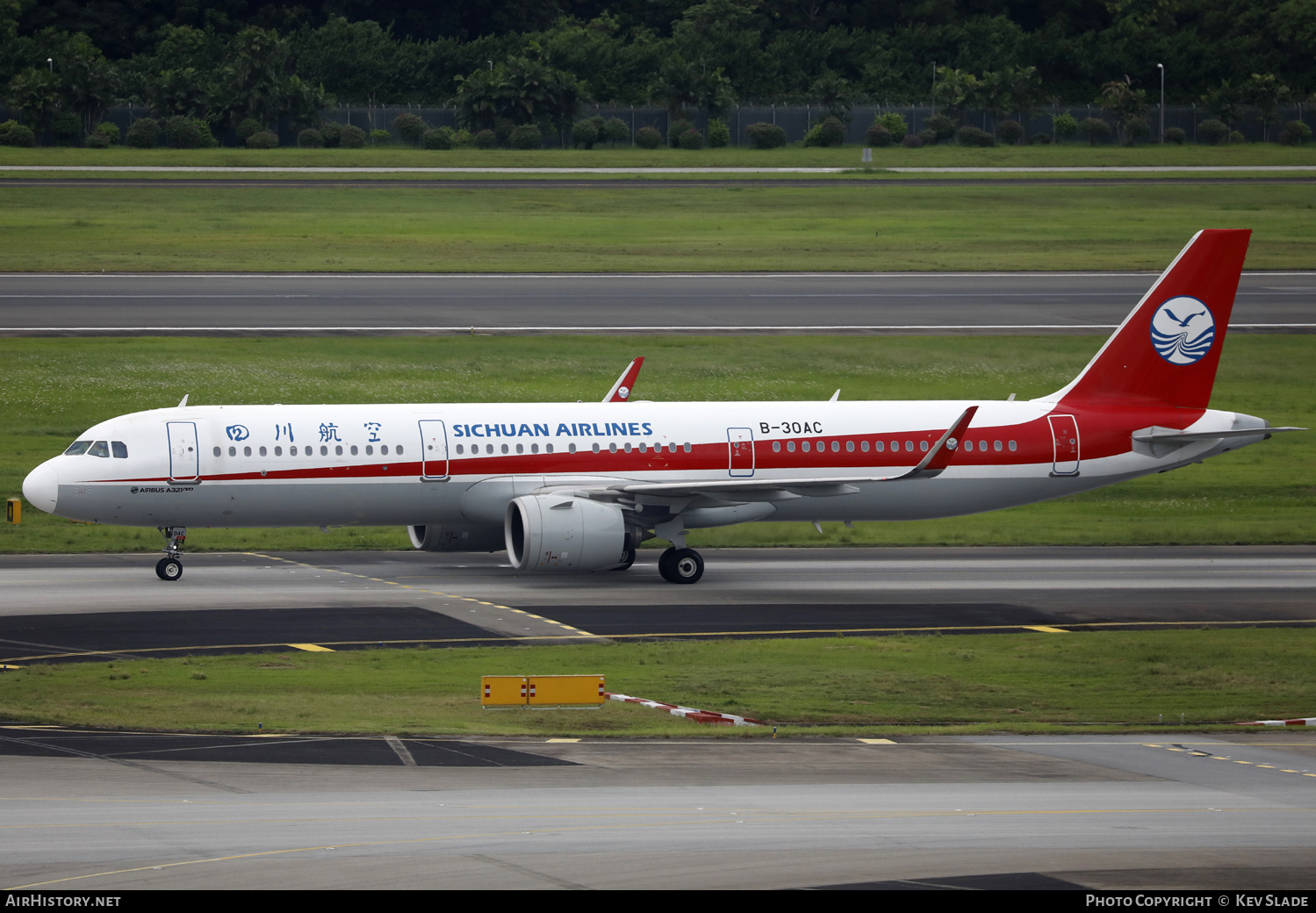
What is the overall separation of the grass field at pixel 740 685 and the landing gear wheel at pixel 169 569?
9.35 metres

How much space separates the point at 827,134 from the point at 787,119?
756 cm

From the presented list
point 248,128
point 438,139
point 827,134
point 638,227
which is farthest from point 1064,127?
point 248,128

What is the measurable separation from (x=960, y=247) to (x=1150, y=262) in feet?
33.3

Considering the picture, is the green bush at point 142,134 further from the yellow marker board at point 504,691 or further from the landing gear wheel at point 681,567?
the yellow marker board at point 504,691

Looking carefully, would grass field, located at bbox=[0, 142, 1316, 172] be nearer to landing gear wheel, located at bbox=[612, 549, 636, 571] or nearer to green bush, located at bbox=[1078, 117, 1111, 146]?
green bush, located at bbox=[1078, 117, 1111, 146]

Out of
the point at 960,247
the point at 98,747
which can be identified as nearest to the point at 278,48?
the point at 960,247

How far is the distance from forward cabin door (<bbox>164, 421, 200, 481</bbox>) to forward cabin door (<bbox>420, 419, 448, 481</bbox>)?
5144 mm

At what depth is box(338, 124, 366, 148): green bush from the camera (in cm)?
13638

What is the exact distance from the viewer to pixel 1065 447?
142 ft

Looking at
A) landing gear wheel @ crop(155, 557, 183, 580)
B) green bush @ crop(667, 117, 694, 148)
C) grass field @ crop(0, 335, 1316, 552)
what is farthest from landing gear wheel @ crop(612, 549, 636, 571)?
green bush @ crop(667, 117, 694, 148)

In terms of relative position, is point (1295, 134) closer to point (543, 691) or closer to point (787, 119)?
point (787, 119)

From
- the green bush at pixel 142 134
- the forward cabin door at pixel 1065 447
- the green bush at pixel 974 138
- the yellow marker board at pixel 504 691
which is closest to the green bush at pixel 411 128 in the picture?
the green bush at pixel 142 134

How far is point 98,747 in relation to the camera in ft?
75.3

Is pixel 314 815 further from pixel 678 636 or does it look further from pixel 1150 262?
pixel 1150 262
